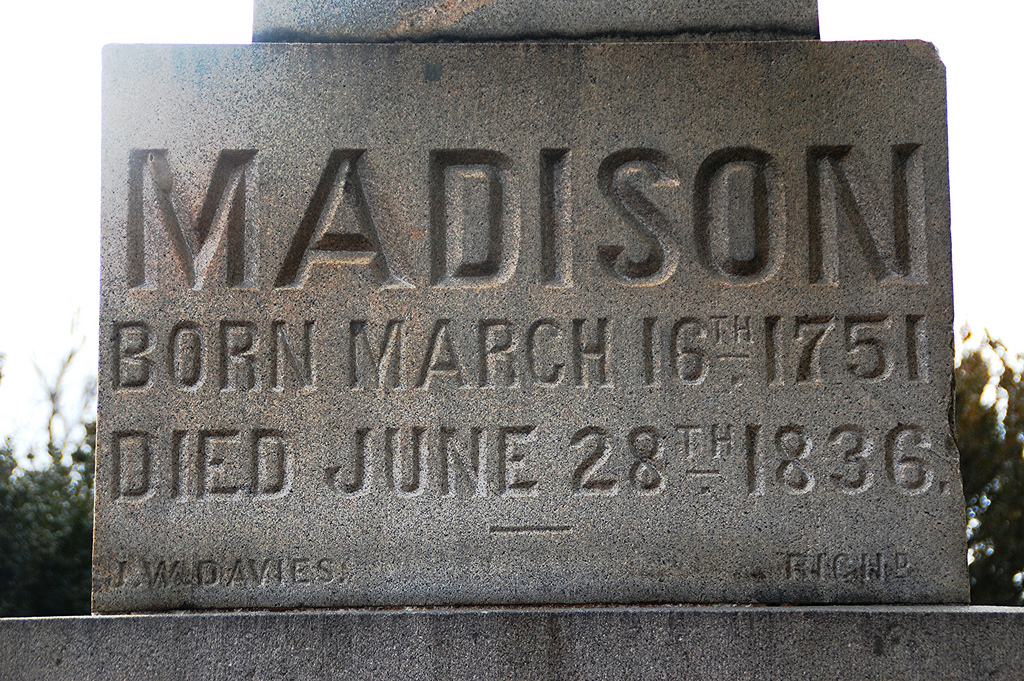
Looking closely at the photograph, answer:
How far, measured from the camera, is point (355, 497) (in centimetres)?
334

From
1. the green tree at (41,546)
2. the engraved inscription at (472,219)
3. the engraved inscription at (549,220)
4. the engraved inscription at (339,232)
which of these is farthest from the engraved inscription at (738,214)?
the green tree at (41,546)

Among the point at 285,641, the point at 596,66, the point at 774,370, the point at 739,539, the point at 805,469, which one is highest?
the point at 596,66

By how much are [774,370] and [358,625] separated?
1.62 meters

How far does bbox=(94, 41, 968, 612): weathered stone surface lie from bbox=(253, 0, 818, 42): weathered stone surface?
0.16 m

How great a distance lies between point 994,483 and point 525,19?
55.0 ft

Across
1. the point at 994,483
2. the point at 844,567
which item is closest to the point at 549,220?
the point at 844,567

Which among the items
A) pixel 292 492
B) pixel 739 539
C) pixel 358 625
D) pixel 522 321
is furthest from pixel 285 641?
pixel 739 539

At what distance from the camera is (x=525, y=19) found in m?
3.57

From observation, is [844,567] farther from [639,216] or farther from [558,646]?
[639,216]

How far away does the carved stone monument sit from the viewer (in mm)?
3305

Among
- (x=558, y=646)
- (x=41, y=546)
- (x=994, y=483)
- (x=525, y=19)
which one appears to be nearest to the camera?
(x=558, y=646)

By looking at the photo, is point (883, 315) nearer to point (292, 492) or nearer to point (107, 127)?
point (292, 492)

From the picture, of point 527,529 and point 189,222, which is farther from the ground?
point 189,222

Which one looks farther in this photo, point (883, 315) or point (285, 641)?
point (883, 315)
